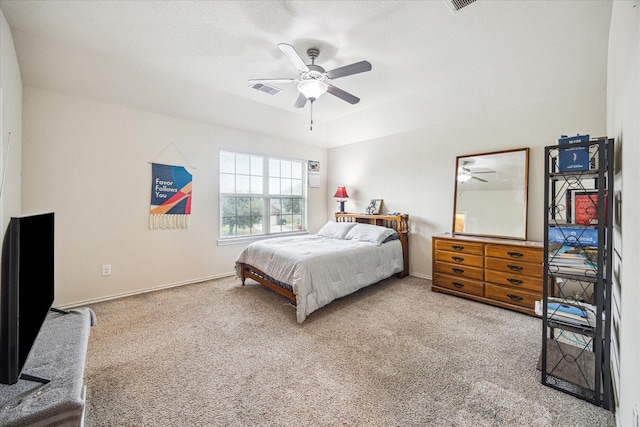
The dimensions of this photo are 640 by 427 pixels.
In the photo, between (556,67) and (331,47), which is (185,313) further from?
(556,67)

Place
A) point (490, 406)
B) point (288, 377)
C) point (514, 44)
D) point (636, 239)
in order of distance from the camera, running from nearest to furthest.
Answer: point (636, 239) → point (490, 406) → point (288, 377) → point (514, 44)

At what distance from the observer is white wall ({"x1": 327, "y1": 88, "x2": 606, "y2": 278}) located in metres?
2.93

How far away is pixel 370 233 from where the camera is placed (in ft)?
12.9

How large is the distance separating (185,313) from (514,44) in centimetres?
416

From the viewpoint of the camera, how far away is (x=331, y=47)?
2527mm

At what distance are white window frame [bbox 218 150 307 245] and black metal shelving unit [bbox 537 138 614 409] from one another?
385 cm

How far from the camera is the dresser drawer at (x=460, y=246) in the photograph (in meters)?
3.15

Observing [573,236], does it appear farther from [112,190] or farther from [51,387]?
[112,190]

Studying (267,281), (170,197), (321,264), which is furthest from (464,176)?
(170,197)

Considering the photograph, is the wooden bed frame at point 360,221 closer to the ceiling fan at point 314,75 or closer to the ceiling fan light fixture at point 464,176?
the ceiling fan light fixture at point 464,176

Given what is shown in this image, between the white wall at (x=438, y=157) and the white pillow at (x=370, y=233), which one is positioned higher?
the white wall at (x=438, y=157)

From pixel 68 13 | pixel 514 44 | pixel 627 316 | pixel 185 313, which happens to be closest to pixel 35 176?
pixel 68 13

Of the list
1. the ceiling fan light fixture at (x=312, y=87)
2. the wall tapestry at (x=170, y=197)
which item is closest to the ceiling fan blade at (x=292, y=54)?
the ceiling fan light fixture at (x=312, y=87)

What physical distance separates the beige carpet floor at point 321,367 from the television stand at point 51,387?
1.53ft
